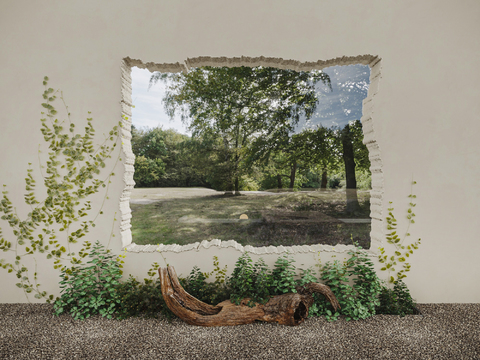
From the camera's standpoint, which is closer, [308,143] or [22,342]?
[22,342]

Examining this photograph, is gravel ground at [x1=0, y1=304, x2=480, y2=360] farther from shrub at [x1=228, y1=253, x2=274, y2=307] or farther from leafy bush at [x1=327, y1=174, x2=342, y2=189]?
leafy bush at [x1=327, y1=174, x2=342, y2=189]

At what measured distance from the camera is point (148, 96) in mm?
3973

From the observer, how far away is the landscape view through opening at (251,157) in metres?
3.83

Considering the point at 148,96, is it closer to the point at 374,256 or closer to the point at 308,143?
the point at 308,143

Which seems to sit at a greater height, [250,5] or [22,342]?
[250,5]

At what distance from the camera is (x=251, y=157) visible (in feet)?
13.4

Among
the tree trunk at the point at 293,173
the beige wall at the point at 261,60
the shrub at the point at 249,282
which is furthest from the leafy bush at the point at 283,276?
the tree trunk at the point at 293,173

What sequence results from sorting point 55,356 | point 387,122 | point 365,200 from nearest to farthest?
point 55,356 → point 387,122 → point 365,200

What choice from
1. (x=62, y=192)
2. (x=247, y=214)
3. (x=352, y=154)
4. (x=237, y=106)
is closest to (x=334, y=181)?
(x=352, y=154)

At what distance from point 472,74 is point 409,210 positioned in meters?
1.57

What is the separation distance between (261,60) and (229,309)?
2.49 meters

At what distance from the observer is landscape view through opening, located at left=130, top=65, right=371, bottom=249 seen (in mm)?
3828

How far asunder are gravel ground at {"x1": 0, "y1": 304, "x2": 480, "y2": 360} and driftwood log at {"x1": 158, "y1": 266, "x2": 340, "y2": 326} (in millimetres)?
59

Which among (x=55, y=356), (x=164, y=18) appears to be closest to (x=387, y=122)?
(x=164, y=18)
